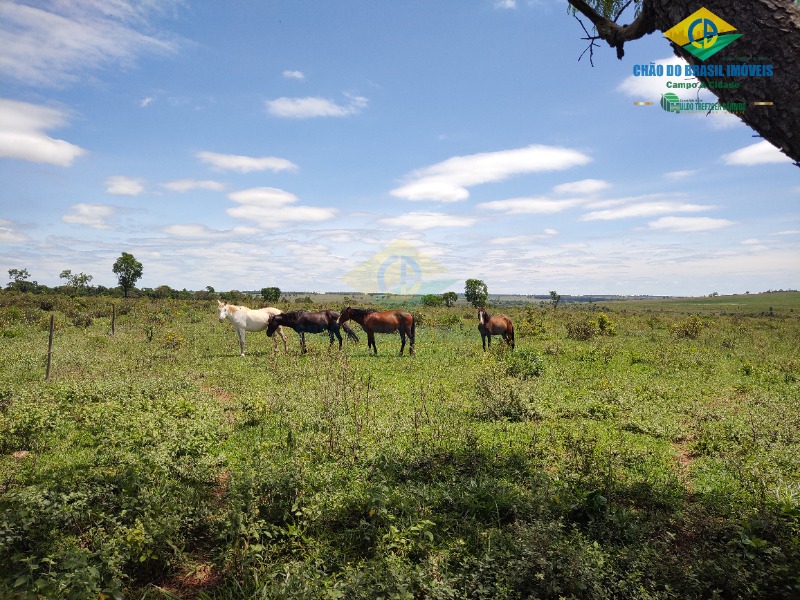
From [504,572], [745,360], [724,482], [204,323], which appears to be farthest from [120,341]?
[745,360]

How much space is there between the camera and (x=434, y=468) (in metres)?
6.71

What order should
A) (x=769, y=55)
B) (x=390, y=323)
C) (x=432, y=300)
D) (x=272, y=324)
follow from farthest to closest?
(x=432, y=300)
(x=272, y=324)
(x=390, y=323)
(x=769, y=55)

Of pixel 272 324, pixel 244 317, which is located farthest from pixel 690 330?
pixel 244 317

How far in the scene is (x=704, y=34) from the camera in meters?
3.62

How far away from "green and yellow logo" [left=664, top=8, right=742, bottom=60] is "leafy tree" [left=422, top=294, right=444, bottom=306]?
56386 millimetres

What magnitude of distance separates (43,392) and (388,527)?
9.65 metres

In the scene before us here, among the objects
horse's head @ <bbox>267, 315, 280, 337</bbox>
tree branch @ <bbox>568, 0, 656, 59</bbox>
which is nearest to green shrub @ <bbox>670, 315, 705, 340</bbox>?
horse's head @ <bbox>267, 315, 280, 337</bbox>

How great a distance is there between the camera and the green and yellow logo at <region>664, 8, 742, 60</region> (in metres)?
3.53

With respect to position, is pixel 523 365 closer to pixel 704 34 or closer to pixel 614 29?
pixel 614 29

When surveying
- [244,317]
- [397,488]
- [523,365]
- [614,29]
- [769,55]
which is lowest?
[397,488]

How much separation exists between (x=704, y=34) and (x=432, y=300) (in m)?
57.3

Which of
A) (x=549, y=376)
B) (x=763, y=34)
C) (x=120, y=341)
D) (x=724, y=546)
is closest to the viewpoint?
(x=763, y=34)

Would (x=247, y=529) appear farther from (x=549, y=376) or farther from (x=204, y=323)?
(x=204, y=323)

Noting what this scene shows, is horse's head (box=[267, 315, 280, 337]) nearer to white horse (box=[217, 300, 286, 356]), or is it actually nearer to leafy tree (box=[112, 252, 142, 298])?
white horse (box=[217, 300, 286, 356])
